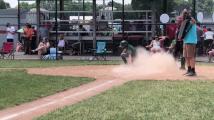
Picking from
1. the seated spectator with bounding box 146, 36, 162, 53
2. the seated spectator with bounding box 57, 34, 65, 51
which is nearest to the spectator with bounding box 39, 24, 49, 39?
the seated spectator with bounding box 57, 34, 65, 51

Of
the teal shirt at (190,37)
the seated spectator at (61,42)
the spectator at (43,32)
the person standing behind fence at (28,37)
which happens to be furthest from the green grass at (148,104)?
the person standing behind fence at (28,37)

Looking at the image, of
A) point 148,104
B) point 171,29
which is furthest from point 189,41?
point 171,29

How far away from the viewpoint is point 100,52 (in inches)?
1112

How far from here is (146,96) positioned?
11.7 meters

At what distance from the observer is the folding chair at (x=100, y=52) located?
28.2m

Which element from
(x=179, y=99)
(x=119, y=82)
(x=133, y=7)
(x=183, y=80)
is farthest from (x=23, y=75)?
(x=133, y=7)

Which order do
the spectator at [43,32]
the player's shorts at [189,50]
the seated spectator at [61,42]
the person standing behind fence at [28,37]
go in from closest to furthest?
the player's shorts at [189,50], the seated spectator at [61,42], the spectator at [43,32], the person standing behind fence at [28,37]

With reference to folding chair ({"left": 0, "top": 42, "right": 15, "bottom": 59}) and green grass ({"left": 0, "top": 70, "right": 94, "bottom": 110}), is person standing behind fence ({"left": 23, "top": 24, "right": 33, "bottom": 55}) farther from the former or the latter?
green grass ({"left": 0, "top": 70, "right": 94, "bottom": 110})

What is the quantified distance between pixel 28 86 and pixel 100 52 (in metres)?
13.9

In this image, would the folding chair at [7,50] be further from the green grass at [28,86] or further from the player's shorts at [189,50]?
the player's shorts at [189,50]

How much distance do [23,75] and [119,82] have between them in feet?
12.7

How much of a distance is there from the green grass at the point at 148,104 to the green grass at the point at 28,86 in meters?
1.57

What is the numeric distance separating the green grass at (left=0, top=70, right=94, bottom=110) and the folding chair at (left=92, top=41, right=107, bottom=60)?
10.5 metres

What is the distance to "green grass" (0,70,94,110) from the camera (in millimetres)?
12125
